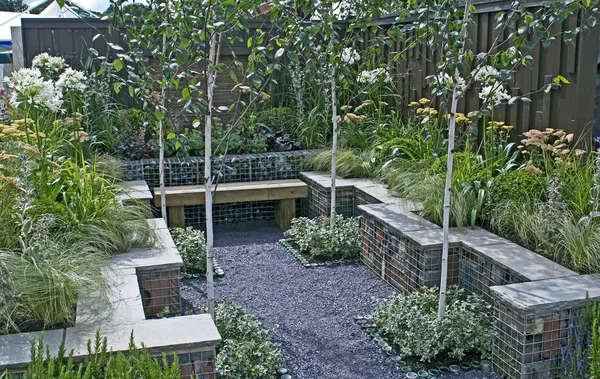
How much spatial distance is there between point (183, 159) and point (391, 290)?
3203 mm

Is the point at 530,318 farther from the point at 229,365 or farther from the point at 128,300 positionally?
the point at 128,300

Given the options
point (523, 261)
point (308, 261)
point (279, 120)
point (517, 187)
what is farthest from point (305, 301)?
point (279, 120)

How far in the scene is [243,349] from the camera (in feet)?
11.8

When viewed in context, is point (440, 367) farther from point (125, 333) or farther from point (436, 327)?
point (125, 333)

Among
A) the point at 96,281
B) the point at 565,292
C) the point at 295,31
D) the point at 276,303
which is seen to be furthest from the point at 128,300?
the point at 565,292

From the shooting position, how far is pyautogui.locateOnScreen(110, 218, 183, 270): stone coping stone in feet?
13.5

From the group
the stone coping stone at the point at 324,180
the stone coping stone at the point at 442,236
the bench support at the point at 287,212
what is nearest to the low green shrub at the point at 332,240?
the stone coping stone at the point at 324,180

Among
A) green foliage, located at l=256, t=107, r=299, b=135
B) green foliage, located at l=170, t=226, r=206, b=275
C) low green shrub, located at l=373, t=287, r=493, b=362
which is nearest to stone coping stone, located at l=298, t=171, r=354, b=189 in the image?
green foliage, located at l=256, t=107, r=299, b=135

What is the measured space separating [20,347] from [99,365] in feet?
1.72

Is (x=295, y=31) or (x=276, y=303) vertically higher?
(x=295, y=31)

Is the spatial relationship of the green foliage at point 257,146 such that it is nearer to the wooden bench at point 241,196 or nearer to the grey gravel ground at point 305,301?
the wooden bench at point 241,196

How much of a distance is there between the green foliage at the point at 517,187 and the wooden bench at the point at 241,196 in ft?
8.14

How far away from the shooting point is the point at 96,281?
362 centimetres

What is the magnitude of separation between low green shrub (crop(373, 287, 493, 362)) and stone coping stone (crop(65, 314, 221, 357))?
4.08 ft
